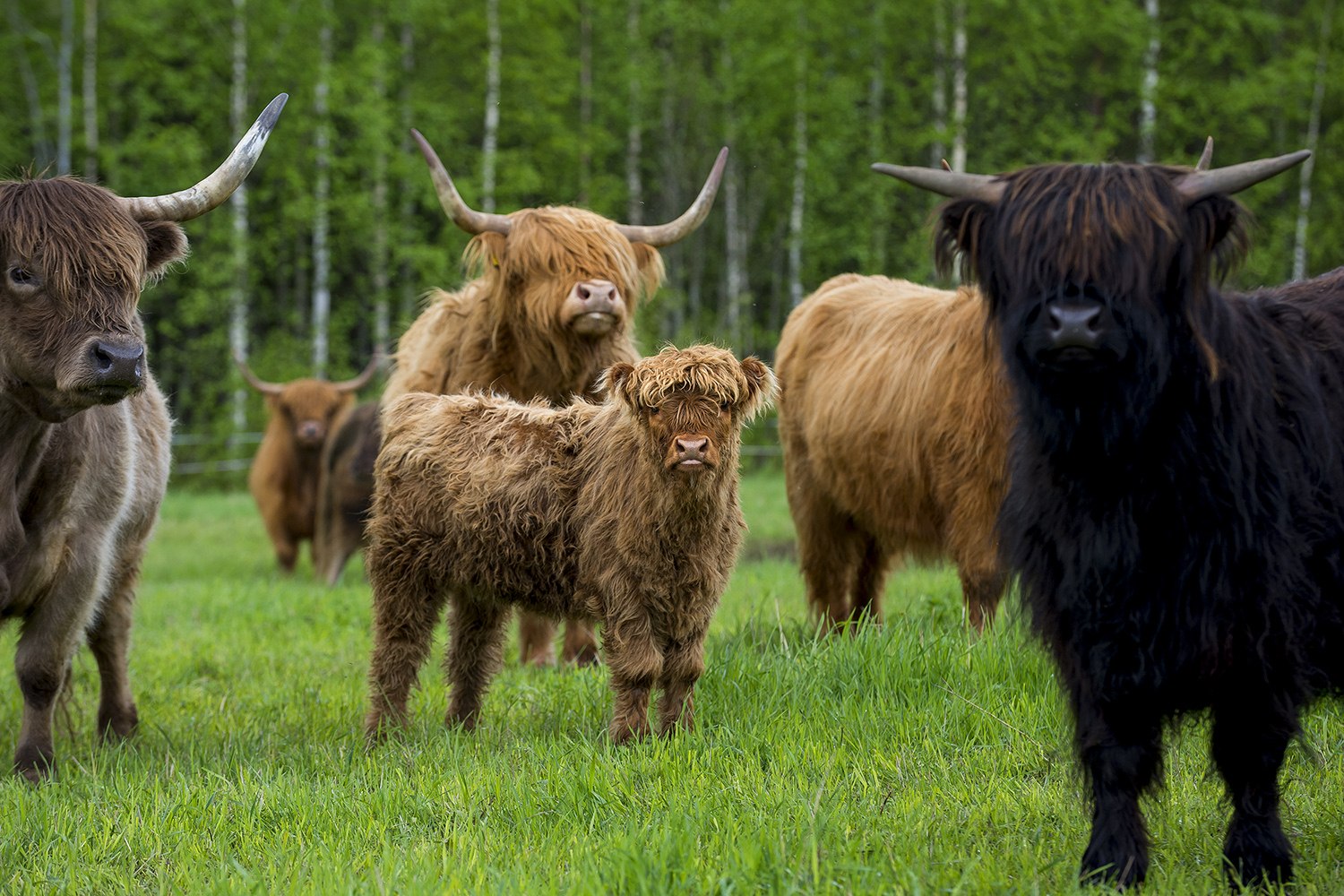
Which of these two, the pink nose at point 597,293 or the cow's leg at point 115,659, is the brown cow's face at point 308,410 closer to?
the cow's leg at point 115,659

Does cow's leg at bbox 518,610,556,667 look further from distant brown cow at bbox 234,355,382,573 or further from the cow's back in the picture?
distant brown cow at bbox 234,355,382,573

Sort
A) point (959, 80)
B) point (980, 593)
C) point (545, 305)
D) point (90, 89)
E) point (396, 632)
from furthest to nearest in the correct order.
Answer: point (90, 89) < point (959, 80) < point (545, 305) < point (980, 593) < point (396, 632)

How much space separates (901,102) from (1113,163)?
20.1 m

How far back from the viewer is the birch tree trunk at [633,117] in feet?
72.7

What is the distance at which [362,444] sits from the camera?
10609 mm

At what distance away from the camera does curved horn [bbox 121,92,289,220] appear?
444 cm

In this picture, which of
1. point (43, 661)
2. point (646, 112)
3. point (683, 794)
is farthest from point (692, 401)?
point (646, 112)

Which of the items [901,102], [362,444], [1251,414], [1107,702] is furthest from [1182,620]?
[901,102]

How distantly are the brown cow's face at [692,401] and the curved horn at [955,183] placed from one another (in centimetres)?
109

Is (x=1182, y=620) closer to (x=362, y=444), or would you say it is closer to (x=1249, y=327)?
(x=1249, y=327)

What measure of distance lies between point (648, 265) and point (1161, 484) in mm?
3696

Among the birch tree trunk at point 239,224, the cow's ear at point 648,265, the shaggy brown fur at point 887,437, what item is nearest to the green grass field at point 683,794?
the shaggy brown fur at point 887,437

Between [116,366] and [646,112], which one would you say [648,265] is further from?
[646,112]

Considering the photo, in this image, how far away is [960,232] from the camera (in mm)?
2871
